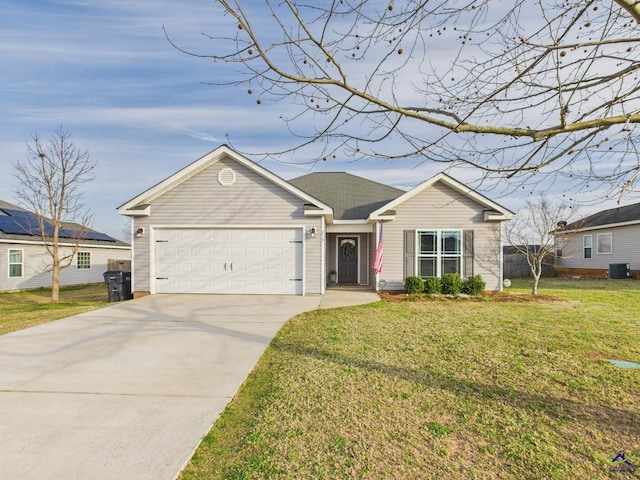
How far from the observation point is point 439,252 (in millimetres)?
12562

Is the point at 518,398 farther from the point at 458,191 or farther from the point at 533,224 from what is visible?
the point at 533,224

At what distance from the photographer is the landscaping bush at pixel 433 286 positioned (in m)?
11.8

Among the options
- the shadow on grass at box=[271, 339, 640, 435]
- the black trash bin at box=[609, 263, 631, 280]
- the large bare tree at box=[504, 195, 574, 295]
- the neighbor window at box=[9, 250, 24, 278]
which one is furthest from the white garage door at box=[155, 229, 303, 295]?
the black trash bin at box=[609, 263, 631, 280]

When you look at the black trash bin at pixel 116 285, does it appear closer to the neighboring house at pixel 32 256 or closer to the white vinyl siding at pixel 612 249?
the neighboring house at pixel 32 256

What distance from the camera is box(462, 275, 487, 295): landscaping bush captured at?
11773mm

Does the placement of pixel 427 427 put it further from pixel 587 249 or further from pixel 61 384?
pixel 587 249

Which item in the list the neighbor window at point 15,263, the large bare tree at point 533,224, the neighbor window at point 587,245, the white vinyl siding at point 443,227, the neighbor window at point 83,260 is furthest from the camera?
the neighbor window at point 587,245

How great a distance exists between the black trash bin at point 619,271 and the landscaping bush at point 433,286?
13580 millimetres

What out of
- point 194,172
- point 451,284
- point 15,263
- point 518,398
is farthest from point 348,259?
point 15,263

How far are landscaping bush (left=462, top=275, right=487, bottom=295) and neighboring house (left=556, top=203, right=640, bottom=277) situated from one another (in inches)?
335

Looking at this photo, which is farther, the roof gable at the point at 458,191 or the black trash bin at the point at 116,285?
the roof gable at the point at 458,191

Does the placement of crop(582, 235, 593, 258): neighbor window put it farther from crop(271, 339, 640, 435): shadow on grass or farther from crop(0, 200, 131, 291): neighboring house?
crop(0, 200, 131, 291): neighboring house

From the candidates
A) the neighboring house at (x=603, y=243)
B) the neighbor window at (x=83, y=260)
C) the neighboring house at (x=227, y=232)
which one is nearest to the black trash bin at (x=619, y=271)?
the neighboring house at (x=603, y=243)

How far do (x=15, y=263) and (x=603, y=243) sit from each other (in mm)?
31950
